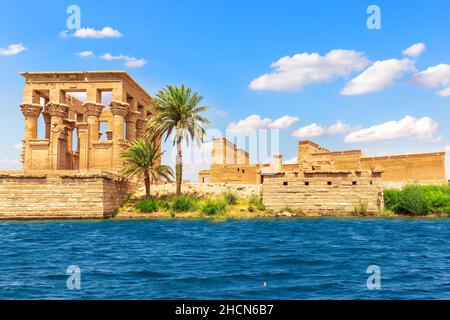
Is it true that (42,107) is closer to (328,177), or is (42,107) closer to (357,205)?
(328,177)

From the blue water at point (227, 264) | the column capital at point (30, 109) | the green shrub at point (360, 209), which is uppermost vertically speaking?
the column capital at point (30, 109)

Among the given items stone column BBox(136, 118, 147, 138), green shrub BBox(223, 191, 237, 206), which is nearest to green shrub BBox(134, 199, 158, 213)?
green shrub BBox(223, 191, 237, 206)

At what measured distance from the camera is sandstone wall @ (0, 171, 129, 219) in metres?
27.3

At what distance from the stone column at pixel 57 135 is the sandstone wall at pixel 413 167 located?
26.6 metres

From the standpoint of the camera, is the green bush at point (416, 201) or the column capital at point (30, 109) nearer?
the green bush at point (416, 201)

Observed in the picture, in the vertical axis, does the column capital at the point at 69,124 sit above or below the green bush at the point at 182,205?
above

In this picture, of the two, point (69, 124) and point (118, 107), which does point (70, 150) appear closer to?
point (69, 124)

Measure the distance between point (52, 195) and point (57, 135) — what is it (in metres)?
9.02

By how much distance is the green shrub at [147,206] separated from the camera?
29.5m

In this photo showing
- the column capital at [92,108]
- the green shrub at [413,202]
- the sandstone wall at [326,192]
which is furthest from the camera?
the column capital at [92,108]

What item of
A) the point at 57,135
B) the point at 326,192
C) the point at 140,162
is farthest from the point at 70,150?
the point at 326,192

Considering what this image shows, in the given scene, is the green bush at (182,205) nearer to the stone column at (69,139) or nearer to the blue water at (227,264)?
the blue water at (227,264)

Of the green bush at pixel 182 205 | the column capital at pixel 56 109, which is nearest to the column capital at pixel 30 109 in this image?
the column capital at pixel 56 109
